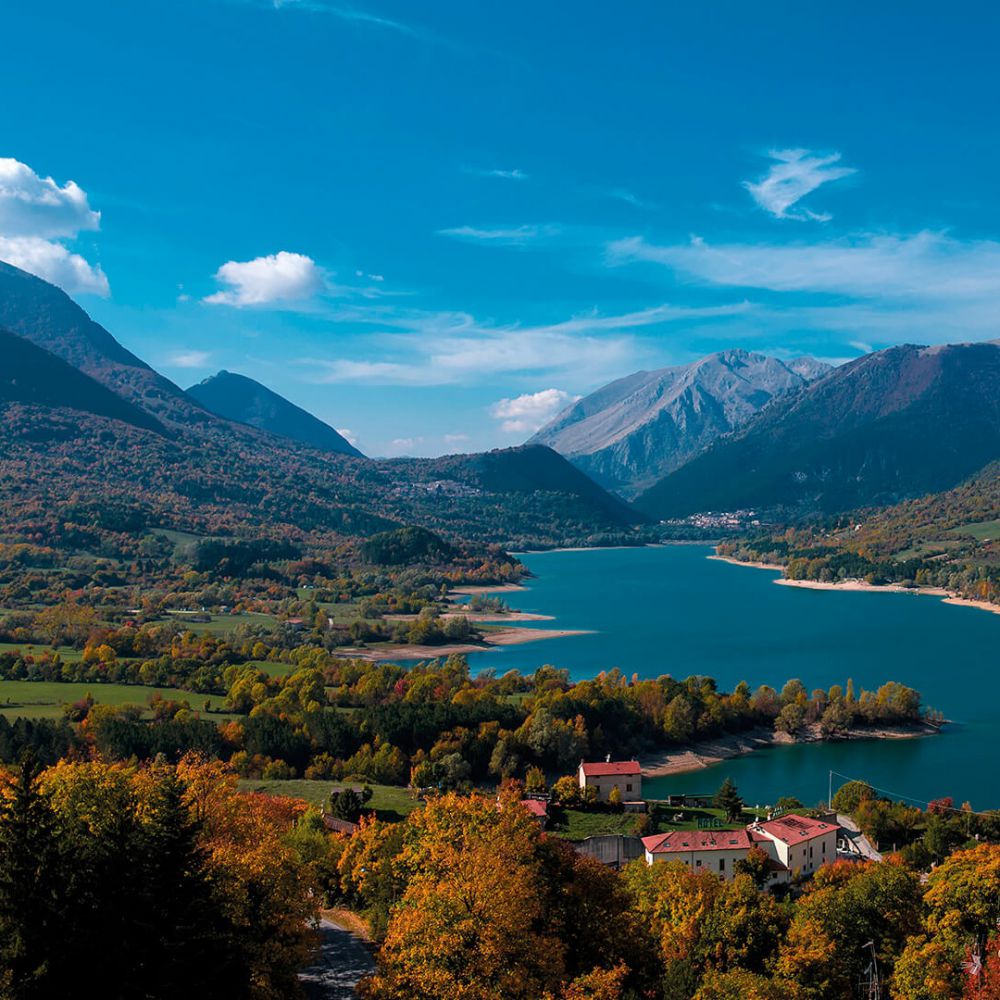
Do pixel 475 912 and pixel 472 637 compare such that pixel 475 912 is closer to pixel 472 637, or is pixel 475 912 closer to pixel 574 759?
pixel 574 759

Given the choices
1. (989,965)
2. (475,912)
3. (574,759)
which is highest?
(475,912)

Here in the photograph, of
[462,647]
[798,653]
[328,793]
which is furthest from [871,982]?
[462,647]

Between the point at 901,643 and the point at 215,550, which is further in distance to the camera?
the point at 215,550

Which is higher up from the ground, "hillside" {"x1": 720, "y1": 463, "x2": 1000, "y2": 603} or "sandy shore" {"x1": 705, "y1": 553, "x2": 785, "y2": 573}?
"hillside" {"x1": 720, "y1": 463, "x2": 1000, "y2": 603}

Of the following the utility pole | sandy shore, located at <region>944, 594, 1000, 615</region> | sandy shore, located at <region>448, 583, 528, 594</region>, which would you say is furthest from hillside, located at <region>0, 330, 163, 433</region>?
the utility pole

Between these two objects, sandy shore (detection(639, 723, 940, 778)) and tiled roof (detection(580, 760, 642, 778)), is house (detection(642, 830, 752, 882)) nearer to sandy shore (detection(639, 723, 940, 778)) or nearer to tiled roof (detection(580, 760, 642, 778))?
tiled roof (detection(580, 760, 642, 778))

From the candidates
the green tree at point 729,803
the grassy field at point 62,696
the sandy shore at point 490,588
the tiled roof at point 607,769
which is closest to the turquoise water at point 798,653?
the sandy shore at point 490,588

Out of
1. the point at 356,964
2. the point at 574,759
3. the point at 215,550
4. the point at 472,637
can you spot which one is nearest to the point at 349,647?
the point at 472,637
